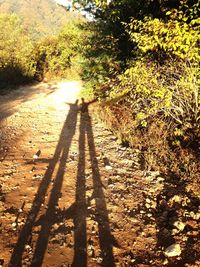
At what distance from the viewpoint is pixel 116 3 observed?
888 cm

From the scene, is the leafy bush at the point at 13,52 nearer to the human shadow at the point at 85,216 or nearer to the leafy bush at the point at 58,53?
the leafy bush at the point at 58,53

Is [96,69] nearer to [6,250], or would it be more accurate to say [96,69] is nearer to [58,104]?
[58,104]

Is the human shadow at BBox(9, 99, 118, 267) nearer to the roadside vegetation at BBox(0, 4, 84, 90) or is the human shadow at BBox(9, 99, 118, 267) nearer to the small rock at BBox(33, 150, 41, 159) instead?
the small rock at BBox(33, 150, 41, 159)

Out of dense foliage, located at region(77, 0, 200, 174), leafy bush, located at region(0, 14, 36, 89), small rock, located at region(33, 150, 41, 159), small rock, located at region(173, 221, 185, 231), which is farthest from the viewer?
leafy bush, located at region(0, 14, 36, 89)

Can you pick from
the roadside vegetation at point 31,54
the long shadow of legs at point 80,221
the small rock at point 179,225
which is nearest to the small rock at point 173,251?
the small rock at point 179,225

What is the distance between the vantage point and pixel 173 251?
4.10 meters

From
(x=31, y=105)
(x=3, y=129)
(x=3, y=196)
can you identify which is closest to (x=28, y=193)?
(x=3, y=196)

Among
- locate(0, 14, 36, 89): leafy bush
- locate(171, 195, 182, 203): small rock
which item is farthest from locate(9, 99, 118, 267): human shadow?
locate(0, 14, 36, 89): leafy bush

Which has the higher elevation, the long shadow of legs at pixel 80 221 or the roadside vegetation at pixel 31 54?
the roadside vegetation at pixel 31 54

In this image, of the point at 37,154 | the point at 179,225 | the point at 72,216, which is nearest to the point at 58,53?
the point at 37,154

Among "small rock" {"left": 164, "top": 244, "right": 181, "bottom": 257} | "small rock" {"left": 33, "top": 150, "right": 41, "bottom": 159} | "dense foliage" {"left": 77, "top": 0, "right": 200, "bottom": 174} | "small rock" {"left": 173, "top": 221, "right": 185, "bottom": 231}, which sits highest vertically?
"dense foliage" {"left": 77, "top": 0, "right": 200, "bottom": 174}

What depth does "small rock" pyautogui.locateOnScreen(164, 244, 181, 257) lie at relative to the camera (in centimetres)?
409

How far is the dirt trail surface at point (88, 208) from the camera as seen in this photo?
4105 mm

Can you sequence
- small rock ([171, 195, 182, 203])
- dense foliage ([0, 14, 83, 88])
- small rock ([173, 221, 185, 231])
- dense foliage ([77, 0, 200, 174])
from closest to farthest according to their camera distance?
small rock ([173, 221, 185, 231]) → small rock ([171, 195, 182, 203]) → dense foliage ([77, 0, 200, 174]) → dense foliage ([0, 14, 83, 88])
